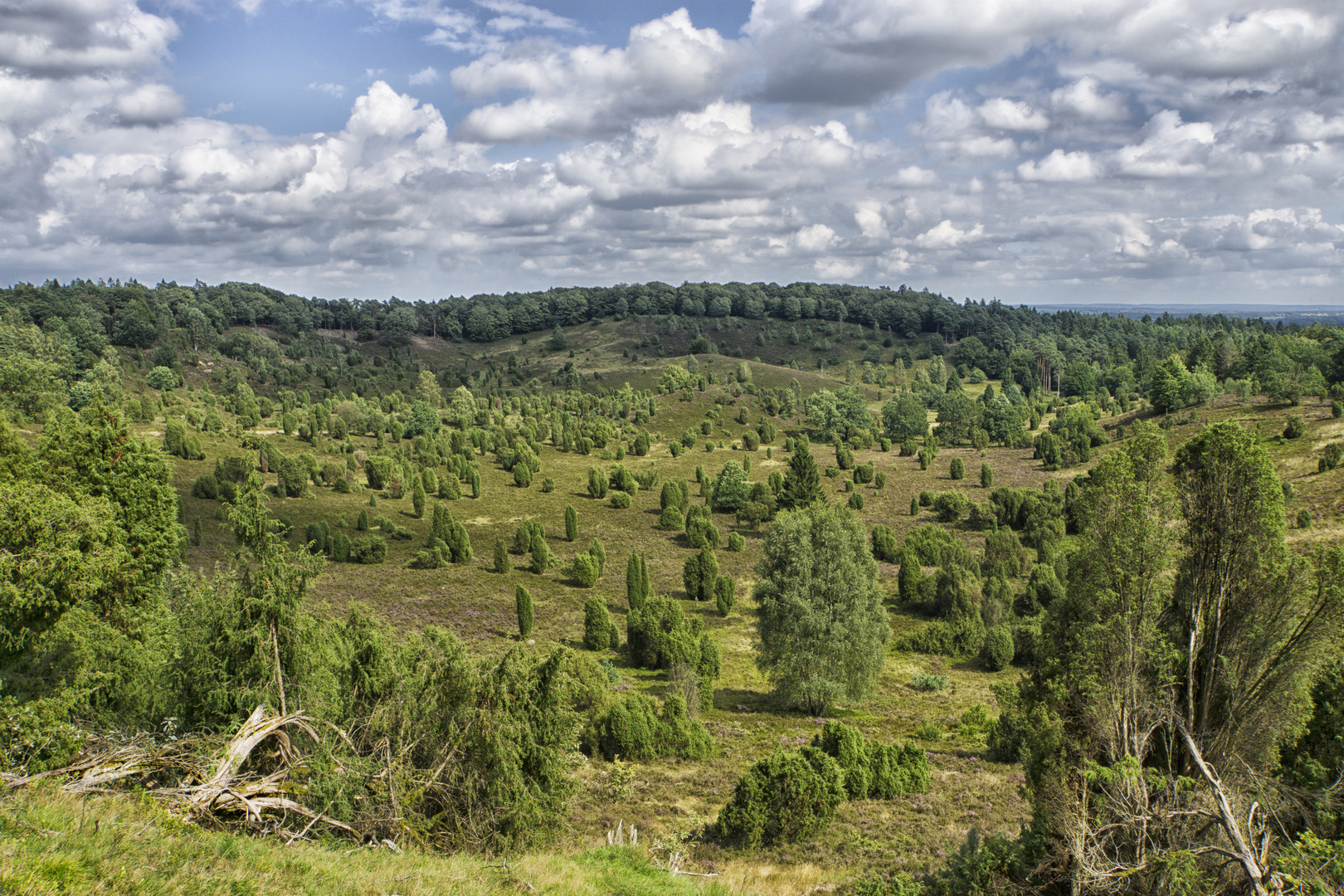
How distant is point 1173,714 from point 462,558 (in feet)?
158

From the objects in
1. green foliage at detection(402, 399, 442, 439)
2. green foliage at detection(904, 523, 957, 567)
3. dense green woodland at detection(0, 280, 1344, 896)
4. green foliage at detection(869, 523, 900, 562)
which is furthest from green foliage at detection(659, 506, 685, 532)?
green foliage at detection(402, 399, 442, 439)

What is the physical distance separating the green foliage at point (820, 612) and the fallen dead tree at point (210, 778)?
2338cm

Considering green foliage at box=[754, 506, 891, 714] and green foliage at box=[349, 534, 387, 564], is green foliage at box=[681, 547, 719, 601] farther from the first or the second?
green foliage at box=[349, 534, 387, 564]


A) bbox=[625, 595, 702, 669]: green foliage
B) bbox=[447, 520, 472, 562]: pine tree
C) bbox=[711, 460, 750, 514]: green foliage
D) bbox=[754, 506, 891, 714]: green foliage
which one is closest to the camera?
bbox=[754, 506, 891, 714]: green foliage

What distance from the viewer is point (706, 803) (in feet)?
71.5

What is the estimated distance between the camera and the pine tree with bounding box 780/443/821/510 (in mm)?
65562

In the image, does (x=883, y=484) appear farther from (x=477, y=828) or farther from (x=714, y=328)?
(x=714, y=328)

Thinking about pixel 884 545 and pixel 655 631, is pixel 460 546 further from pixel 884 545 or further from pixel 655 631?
pixel 884 545

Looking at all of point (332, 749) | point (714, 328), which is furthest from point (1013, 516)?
point (714, 328)

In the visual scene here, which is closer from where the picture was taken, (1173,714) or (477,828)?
(1173,714)

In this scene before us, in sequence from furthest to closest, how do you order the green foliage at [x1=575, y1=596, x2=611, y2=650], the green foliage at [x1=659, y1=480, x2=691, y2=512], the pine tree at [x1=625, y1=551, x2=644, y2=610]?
the green foliage at [x1=659, y1=480, x2=691, y2=512], the pine tree at [x1=625, y1=551, x2=644, y2=610], the green foliage at [x1=575, y1=596, x2=611, y2=650]

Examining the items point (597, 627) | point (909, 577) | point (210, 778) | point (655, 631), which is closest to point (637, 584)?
point (597, 627)

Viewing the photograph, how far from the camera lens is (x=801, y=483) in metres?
66.0

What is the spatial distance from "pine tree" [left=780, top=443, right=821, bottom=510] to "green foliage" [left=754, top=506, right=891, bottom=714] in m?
30.8
